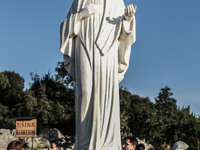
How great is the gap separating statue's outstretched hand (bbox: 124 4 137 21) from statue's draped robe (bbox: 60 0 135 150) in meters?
0.11

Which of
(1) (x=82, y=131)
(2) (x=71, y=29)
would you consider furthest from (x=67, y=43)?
(1) (x=82, y=131)

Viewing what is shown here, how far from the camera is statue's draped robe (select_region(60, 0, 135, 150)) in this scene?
5.50 meters

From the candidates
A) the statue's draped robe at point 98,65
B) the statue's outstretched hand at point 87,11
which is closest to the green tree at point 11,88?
the statue's draped robe at point 98,65

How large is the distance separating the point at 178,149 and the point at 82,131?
2491 mm

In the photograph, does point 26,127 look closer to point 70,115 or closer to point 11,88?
point 70,115

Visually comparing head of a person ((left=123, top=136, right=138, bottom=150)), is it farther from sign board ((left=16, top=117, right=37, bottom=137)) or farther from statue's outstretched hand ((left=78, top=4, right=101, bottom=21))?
sign board ((left=16, top=117, right=37, bottom=137))

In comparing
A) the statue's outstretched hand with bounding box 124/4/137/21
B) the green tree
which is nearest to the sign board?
the statue's outstretched hand with bounding box 124/4/137/21

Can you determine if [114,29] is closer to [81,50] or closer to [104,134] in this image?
[81,50]

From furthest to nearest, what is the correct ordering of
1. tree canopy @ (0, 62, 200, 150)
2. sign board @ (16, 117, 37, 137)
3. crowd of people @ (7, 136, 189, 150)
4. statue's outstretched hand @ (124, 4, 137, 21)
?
tree canopy @ (0, 62, 200, 150), sign board @ (16, 117, 37, 137), statue's outstretched hand @ (124, 4, 137, 21), crowd of people @ (7, 136, 189, 150)

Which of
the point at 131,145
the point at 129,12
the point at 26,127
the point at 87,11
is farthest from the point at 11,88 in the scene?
the point at 131,145

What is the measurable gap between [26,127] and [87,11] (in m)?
7.89

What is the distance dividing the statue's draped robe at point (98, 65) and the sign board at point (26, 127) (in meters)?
6.85

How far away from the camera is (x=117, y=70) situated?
19.5 feet

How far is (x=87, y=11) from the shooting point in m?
5.88
